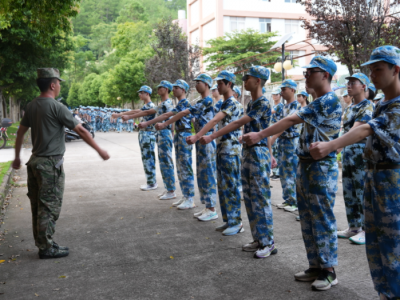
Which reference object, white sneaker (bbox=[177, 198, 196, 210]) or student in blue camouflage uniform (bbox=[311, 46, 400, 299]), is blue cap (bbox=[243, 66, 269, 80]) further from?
white sneaker (bbox=[177, 198, 196, 210])

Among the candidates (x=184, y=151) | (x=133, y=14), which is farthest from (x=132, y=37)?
(x=184, y=151)

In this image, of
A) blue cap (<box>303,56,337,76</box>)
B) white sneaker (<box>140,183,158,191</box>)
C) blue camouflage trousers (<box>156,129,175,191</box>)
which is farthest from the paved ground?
blue cap (<box>303,56,337,76</box>)

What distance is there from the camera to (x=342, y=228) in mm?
5613

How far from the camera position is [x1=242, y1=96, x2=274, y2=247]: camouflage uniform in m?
4.45

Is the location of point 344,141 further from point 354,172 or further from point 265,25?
point 265,25

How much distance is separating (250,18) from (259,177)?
36.6 meters

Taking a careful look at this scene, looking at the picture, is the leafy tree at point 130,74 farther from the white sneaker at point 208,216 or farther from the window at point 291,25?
the white sneaker at point 208,216

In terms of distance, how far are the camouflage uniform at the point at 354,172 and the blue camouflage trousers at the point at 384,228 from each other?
6.94 ft

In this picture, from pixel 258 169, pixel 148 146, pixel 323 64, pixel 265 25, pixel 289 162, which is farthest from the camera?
pixel 265 25

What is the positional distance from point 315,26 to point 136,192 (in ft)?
23.4

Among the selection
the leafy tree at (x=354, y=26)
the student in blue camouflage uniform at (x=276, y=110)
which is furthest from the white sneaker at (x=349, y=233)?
the leafy tree at (x=354, y=26)

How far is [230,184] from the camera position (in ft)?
17.2

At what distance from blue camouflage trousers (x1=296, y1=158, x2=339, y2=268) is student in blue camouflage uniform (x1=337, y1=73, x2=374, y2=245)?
1398mm

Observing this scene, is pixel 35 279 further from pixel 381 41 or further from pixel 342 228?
pixel 381 41
